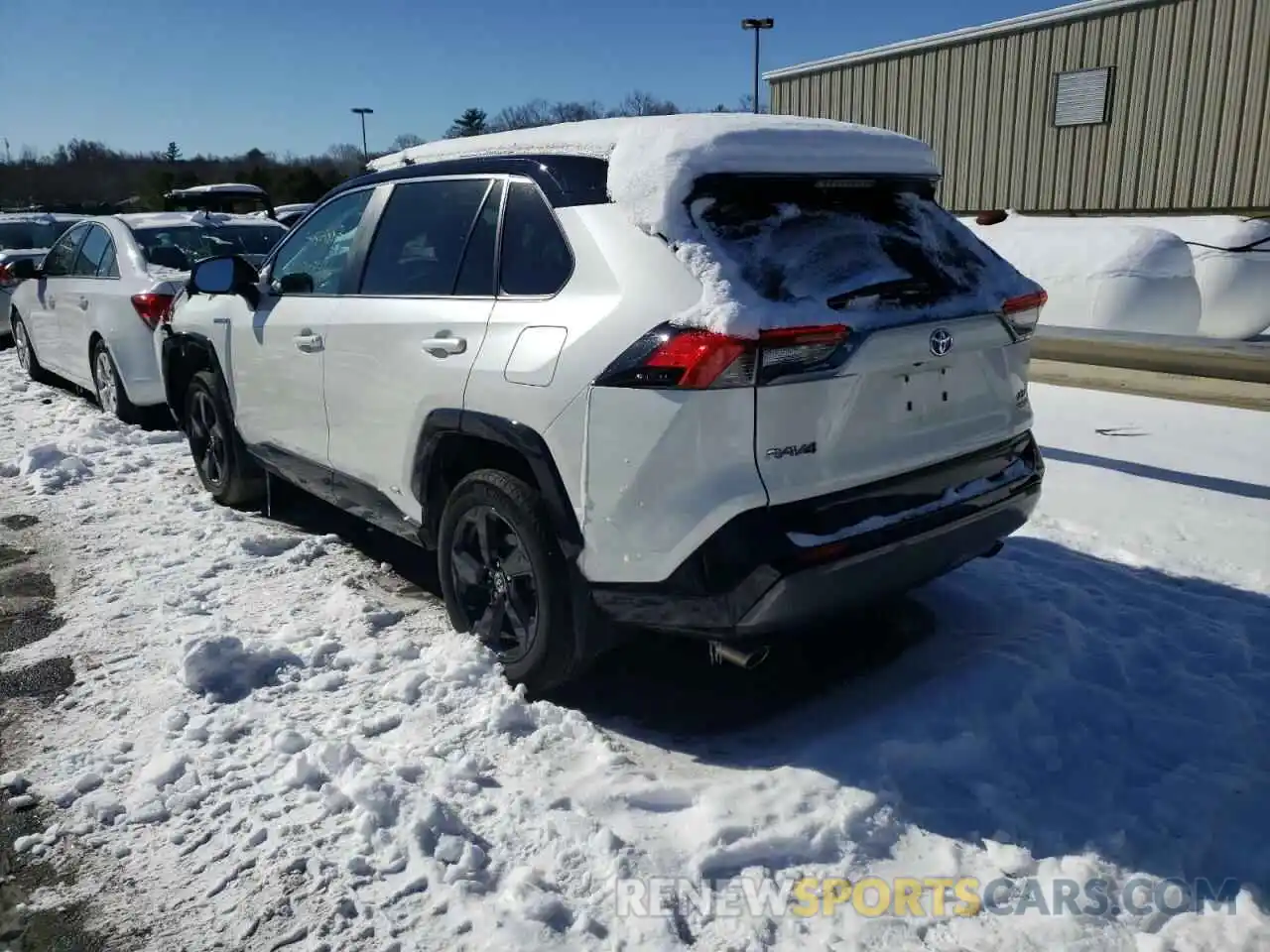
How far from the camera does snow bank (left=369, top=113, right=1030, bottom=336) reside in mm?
2916

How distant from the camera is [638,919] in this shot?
2.56 metres

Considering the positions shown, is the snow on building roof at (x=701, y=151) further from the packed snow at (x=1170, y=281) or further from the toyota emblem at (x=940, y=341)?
the packed snow at (x=1170, y=281)

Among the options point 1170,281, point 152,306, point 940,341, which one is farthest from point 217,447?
point 1170,281

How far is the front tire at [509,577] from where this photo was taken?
11.1 ft

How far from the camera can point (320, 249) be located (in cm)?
484

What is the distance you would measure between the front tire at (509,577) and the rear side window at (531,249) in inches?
25.4

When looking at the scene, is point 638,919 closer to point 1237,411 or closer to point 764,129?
point 764,129

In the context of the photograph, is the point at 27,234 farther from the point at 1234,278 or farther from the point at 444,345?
the point at 1234,278

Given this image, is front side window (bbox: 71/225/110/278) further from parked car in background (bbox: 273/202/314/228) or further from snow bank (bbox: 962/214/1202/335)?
snow bank (bbox: 962/214/1202/335)

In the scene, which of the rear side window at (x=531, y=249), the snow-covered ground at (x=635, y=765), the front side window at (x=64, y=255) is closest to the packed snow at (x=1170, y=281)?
the snow-covered ground at (x=635, y=765)

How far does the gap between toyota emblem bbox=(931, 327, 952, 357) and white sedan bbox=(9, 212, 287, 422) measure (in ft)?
19.5

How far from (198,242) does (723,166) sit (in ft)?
21.5

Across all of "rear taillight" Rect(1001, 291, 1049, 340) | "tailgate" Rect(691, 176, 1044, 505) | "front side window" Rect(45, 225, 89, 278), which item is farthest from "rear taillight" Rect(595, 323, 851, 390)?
"front side window" Rect(45, 225, 89, 278)

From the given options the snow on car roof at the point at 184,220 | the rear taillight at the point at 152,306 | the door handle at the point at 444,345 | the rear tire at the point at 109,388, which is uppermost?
the snow on car roof at the point at 184,220
